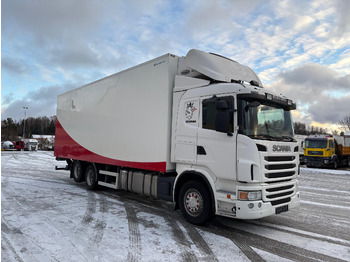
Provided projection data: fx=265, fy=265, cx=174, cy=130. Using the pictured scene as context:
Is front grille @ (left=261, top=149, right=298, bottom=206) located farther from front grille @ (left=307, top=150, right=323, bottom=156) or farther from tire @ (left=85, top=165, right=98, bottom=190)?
front grille @ (left=307, top=150, right=323, bottom=156)

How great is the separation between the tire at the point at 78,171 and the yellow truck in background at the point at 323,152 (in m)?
20.5

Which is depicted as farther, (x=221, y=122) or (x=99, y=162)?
(x=99, y=162)

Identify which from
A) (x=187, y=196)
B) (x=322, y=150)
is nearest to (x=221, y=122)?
(x=187, y=196)

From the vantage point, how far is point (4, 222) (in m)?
5.84

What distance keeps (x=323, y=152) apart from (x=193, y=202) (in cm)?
2139

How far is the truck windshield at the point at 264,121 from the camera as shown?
516 centimetres

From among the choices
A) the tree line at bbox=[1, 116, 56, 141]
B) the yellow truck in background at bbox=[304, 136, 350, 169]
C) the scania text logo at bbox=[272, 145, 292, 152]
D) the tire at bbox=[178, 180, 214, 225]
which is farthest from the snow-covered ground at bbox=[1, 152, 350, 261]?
the tree line at bbox=[1, 116, 56, 141]

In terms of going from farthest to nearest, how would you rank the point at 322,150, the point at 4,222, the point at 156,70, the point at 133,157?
the point at 322,150 < the point at 133,157 < the point at 156,70 < the point at 4,222

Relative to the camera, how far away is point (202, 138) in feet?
18.7

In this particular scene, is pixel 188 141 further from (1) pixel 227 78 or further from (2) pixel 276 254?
(2) pixel 276 254

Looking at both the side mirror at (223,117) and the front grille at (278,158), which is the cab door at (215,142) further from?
the front grille at (278,158)

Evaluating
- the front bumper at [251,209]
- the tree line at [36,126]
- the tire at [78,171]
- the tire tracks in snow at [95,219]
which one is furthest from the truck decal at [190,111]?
the tree line at [36,126]

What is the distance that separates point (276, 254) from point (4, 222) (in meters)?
5.62

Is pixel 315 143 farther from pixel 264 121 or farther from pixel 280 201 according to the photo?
pixel 264 121
